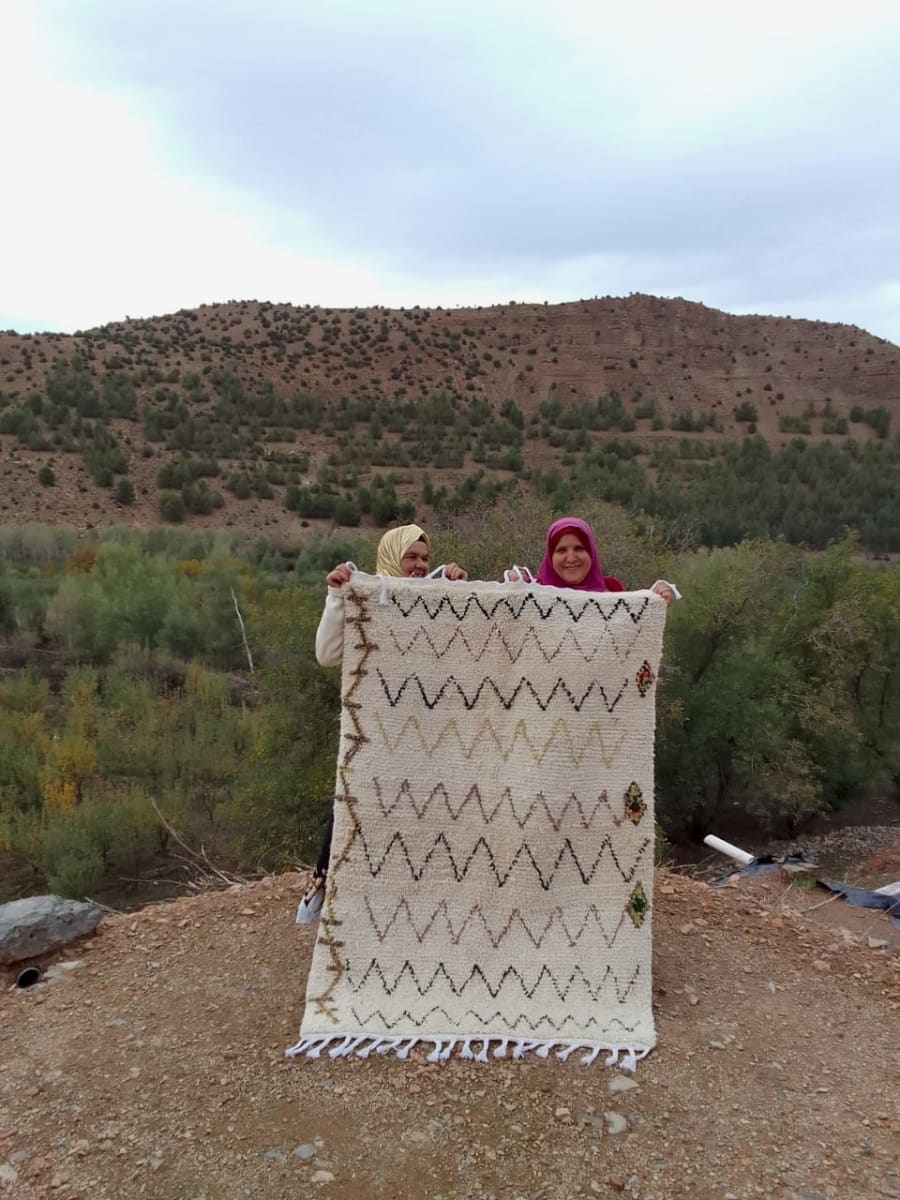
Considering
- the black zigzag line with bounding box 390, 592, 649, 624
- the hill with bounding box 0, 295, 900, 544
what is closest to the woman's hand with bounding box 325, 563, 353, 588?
the black zigzag line with bounding box 390, 592, 649, 624

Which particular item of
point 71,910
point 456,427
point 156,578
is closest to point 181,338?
point 456,427

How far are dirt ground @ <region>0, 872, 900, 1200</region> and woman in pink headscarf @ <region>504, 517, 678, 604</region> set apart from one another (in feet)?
5.97

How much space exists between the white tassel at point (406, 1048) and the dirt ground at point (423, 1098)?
4 centimetres

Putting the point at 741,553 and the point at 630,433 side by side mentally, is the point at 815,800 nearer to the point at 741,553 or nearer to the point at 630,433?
the point at 741,553

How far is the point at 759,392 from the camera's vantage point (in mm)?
46875

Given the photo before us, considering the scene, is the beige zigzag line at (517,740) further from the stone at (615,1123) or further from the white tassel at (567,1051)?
the stone at (615,1123)

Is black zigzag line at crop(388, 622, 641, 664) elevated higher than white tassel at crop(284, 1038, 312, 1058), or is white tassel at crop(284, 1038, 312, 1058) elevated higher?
black zigzag line at crop(388, 622, 641, 664)

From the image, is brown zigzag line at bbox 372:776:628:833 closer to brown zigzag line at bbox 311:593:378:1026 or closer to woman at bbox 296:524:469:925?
brown zigzag line at bbox 311:593:378:1026

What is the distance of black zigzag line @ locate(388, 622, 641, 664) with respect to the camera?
3307 mm

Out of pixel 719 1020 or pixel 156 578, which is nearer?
pixel 719 1020

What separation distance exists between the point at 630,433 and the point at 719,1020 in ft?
133

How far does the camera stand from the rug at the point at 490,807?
10.7 feet

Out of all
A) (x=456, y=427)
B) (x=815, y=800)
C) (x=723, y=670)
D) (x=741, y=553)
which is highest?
(x=456, y=427)

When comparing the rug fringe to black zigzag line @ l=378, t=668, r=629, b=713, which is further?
black zigzag line @ l=378, t=668, r=629, b=713
